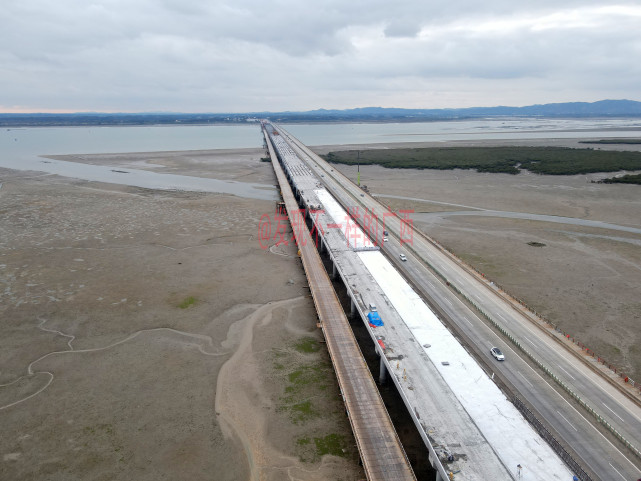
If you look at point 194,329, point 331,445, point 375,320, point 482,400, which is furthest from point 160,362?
point 482,400

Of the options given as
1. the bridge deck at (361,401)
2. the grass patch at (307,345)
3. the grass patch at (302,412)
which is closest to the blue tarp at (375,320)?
the bridge deck at (361,401)

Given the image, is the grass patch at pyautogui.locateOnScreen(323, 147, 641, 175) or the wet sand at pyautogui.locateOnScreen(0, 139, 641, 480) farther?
the grass patch at pyautogui.locateOnScreen(323, 147, 641, 175)

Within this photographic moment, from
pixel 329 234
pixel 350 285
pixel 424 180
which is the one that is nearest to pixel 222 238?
pixel 329 234

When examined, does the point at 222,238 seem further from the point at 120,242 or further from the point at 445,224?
the point at 445,224

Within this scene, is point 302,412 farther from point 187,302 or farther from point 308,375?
point 187,302

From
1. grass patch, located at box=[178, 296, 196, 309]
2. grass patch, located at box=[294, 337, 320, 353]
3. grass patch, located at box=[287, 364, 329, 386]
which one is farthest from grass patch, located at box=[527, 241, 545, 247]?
grass patch, located at box=[178, 296, 196, 309]

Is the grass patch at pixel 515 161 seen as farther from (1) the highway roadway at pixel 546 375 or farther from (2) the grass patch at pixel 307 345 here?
(2) the grass patch at pixel 307 345

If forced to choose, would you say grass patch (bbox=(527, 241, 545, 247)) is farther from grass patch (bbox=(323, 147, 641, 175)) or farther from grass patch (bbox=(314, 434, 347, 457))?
grass patch (bbox=(323, 147, 641, 175))
